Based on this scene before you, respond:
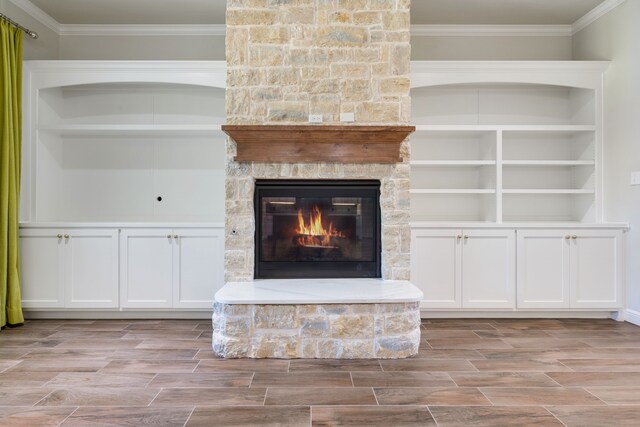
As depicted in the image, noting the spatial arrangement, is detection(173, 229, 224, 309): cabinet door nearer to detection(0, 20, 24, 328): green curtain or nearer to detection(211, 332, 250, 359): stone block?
detection(211, 332, 250, 359): stone block

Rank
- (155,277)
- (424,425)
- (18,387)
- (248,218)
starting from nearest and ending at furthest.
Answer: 1. (424,425)
2. (18,387)
3. (248,218)
4. (155,277)

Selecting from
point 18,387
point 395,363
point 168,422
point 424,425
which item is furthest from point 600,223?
point 18,387

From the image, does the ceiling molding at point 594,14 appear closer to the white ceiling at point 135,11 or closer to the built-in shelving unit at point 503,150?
the built-in shelving unit at point 503,150

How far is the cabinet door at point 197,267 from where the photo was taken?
147 inches

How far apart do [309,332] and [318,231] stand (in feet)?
2.87

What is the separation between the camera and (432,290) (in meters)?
3.79

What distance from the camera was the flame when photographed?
3436mm

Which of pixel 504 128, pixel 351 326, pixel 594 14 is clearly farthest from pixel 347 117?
pixel 594 14

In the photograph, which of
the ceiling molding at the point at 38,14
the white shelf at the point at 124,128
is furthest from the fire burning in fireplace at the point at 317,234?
the ceiling molding at the point at 38,14

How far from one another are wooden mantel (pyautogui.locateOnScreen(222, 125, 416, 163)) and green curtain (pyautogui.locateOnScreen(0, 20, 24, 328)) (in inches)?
72.2

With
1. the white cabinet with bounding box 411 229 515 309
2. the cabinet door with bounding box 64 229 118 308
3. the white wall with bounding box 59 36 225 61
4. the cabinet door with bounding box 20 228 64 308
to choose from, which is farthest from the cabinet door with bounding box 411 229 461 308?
the cabinet door with bounding box 20 228 64 308

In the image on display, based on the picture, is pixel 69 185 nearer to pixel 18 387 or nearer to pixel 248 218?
pixel 248 218

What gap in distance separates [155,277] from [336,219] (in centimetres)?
159

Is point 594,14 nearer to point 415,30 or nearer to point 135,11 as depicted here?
point 415,30
